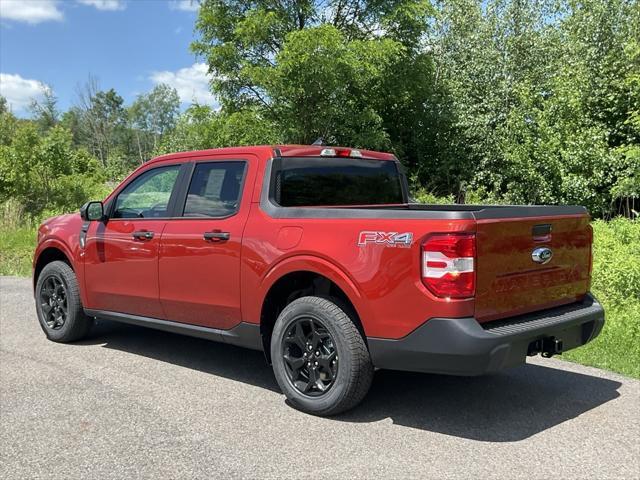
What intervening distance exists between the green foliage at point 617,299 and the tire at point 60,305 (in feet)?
15.4

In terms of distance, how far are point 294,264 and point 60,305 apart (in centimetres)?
327

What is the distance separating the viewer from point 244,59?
2155 cm

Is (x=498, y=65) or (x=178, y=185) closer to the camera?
(x=178, y=185)

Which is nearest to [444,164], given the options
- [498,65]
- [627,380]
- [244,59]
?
[498,65]

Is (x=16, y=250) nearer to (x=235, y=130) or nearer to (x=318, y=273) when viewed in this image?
(x=235, y=130)

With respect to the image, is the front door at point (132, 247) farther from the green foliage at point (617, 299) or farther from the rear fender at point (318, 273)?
the green foliage at point (617, 299)

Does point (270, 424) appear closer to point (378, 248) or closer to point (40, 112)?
point (378, 248)

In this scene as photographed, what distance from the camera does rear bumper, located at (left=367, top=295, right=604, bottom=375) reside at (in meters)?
3.62

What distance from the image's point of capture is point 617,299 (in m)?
7.33

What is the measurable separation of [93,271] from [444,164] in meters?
18.2

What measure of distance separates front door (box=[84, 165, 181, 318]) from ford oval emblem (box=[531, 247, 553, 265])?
3.01m

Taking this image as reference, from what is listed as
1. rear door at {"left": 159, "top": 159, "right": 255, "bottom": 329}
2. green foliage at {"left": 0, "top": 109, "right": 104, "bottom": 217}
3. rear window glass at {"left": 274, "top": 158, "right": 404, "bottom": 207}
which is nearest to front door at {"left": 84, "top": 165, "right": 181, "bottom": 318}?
rear door at {"left": 159, "top": 159, "right": 255, "bottom": 329}

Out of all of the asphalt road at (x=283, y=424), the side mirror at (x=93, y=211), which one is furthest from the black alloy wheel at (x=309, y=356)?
the side mirror at (x=93, y=211)

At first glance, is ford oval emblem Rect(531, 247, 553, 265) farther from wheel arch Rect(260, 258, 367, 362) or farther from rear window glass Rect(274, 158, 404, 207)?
rear window glass Rect(274, 158, 404, 207)
